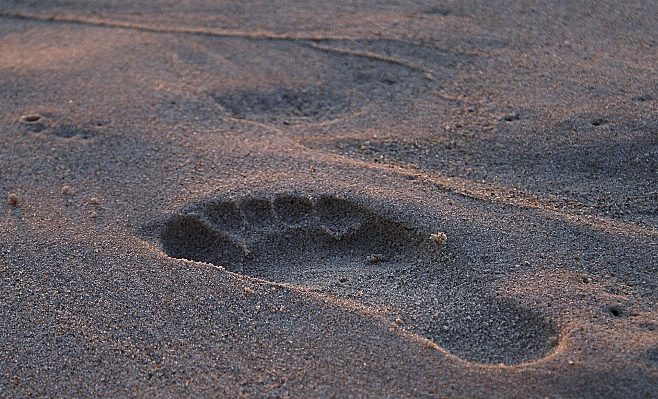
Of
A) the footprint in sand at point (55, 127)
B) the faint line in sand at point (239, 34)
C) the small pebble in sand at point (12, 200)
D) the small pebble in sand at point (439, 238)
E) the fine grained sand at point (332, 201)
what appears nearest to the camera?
the fine grained sand at point (332, 201)

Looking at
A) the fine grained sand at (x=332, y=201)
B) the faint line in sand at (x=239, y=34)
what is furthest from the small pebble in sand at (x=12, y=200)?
the faint line in sand at (x=239, y=34)

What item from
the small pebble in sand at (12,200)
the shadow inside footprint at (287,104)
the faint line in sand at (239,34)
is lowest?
the small pebble in sand at (12,200)

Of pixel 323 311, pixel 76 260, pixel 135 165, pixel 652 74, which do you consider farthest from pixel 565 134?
pixel 76 260

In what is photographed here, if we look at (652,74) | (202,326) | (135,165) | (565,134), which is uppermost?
(652,74)

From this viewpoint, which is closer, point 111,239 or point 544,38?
point 111,239

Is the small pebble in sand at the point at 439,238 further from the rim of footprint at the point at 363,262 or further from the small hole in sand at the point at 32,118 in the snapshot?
A: the small hole in sand at the point at 32,118

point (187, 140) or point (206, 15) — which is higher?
point (206, 15)

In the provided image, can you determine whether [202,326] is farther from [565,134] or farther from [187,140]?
[565,134]

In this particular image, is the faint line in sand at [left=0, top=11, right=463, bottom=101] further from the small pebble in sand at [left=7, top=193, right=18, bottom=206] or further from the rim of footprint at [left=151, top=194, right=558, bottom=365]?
the small pebble in sand at [left=7, top=193, right=18, bottom=206]

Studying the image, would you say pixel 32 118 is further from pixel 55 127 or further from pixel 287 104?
pixel 287 104
